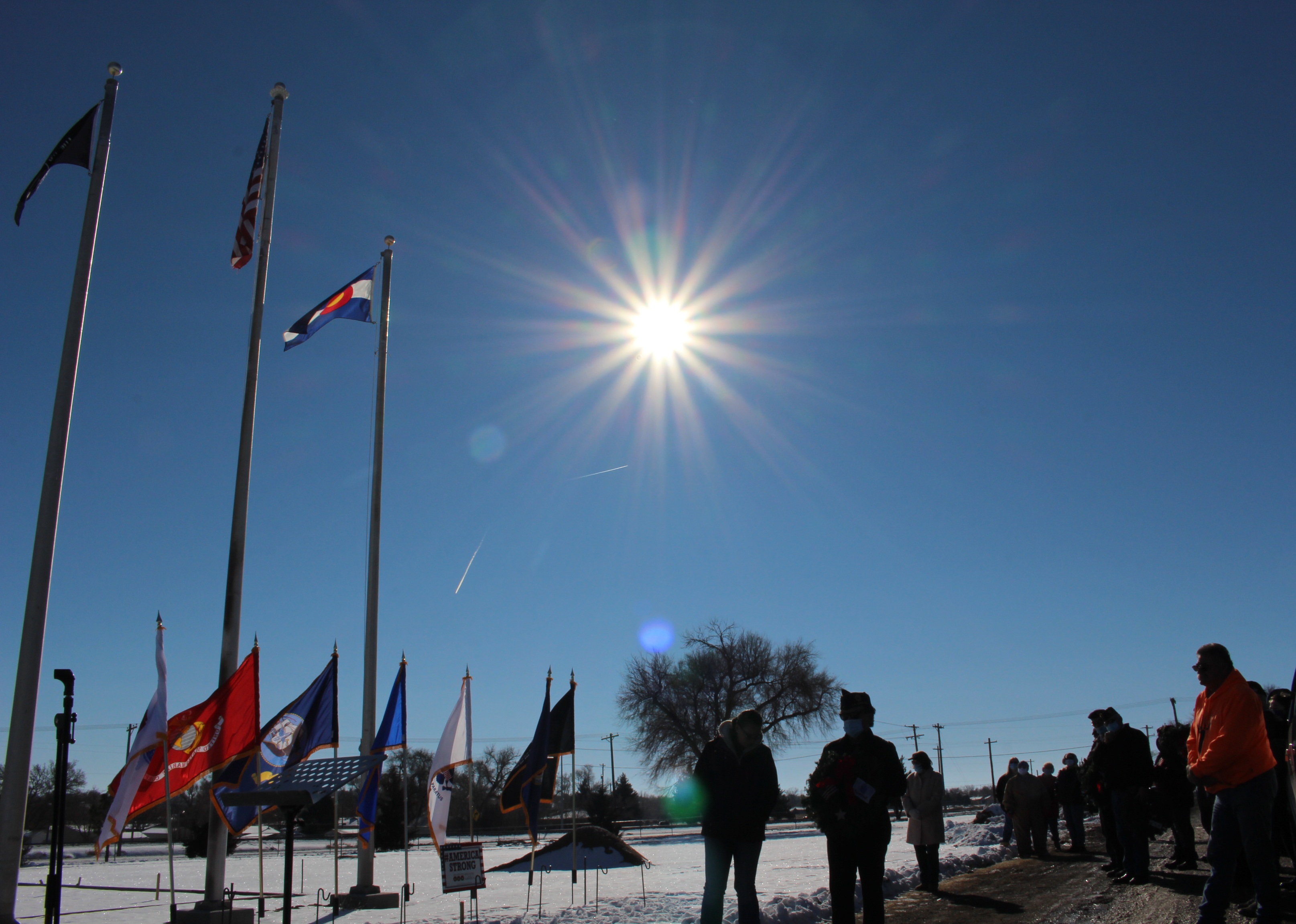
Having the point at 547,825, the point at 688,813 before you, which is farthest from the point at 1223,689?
the point at 688,813

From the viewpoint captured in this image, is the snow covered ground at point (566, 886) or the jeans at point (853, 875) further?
the snow covered ground at point (566, 886)

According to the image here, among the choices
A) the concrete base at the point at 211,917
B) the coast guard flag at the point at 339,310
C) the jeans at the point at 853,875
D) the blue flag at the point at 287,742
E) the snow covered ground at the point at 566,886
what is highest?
the coast guard flag at the point at 339,310

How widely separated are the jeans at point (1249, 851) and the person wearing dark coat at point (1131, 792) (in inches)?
126

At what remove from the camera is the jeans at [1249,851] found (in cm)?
515

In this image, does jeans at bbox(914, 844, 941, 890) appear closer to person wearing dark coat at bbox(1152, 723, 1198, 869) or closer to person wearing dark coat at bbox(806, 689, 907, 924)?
person wearing dark coat at bbox(1152, 723, 1198, 869)

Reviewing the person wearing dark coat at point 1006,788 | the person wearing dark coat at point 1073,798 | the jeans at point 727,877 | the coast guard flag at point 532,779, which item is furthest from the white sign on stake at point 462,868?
the person wearing dark coat at point 1073,798

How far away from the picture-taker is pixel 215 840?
381 inches

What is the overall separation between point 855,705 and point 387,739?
7.33m

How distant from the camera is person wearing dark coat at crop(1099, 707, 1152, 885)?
8367 millimetres

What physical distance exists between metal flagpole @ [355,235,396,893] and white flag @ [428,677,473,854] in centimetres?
112

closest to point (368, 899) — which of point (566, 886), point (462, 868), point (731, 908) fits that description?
point (566, 886)

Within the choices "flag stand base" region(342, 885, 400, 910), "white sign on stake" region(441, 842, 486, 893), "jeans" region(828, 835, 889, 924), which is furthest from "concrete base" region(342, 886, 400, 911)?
"jeans" region(828, 835, 889, 924)

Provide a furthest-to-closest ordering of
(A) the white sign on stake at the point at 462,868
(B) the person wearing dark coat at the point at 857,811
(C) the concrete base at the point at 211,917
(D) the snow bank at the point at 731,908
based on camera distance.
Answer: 1. (C) the concrete base at the point at 211,917
2. (A) the white sign on stake at the point at 462,868
3. (D) the snow bank at the point at 731,908
4. (B) the person wearing dark coat at the point at 857,811

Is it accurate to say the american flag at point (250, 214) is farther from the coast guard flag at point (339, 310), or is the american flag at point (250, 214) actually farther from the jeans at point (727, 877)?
the jeans at point (727, 877)
